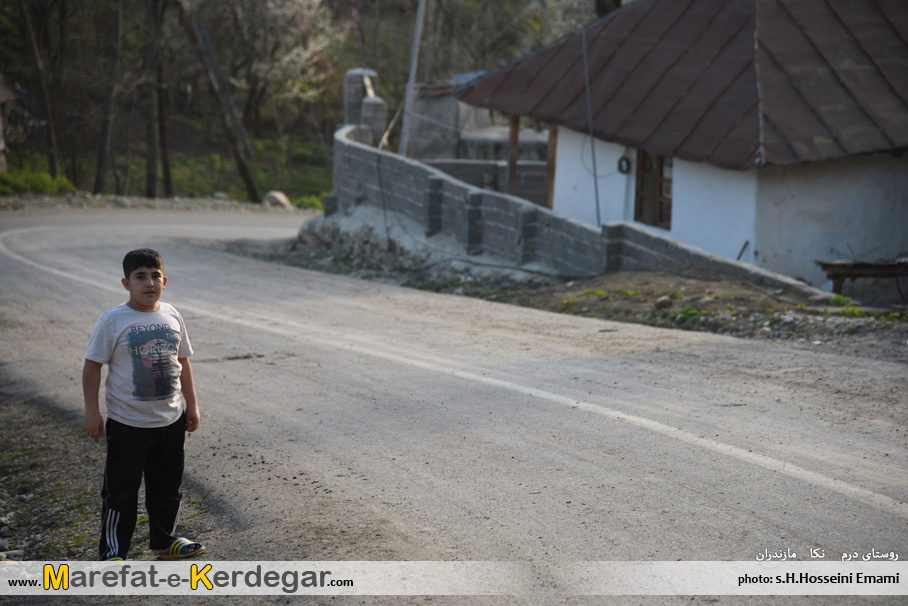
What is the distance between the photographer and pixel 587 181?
18422mm

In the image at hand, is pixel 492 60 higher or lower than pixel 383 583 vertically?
higher

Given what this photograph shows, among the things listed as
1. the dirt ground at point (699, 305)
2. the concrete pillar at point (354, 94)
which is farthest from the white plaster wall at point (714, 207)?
the concrete pillar at point (354, 94)

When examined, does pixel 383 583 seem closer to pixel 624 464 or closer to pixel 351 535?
pixel 351 535

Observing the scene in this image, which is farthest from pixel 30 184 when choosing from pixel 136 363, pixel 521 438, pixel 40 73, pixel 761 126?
pixel 136 363

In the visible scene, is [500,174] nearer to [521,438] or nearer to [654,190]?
[654,190]

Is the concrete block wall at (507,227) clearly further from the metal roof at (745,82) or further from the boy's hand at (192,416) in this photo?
the boy's hand at (192,416)

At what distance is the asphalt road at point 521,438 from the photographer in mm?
4398

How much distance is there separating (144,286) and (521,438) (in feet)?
9.04

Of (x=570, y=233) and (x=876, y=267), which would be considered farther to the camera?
(x=570, y=233)

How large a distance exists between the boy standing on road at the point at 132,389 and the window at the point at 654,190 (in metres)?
13.4

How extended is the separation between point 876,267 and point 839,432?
6.92m

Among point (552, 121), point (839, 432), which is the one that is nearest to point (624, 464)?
point (839, 432)

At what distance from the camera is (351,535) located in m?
4.46

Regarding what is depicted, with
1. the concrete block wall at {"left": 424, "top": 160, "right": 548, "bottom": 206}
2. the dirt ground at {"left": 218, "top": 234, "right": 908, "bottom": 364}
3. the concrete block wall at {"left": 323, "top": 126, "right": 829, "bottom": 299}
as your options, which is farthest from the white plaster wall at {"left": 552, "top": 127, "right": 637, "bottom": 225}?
the dirt ground at {"left": 218, "top": 234, "right": 908, "bottom": 364}
